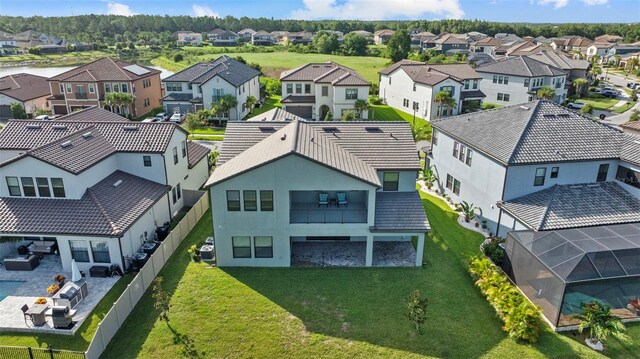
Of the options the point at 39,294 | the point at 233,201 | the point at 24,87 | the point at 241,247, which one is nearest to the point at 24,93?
the point at 24,87

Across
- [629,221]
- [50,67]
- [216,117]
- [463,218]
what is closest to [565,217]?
[629,221]

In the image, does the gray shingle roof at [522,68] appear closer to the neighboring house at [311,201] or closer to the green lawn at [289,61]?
the green lawn at [289,61]

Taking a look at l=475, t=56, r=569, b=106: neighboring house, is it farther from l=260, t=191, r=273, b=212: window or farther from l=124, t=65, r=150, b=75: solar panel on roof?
l=260, t=191, r=273, b=212: window

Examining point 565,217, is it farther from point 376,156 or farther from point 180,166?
point 180,166

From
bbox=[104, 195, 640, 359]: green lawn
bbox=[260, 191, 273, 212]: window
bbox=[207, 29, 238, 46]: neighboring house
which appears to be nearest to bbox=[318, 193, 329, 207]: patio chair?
bbox=[260, 191, 273, 212]: window

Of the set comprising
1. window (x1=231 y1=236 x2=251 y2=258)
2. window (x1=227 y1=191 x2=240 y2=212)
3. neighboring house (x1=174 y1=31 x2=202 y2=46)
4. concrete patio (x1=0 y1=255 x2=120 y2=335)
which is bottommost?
concrete patio (x1=0 y1=255 x2=120 y2=335)

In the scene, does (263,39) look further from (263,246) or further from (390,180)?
(263,246)
